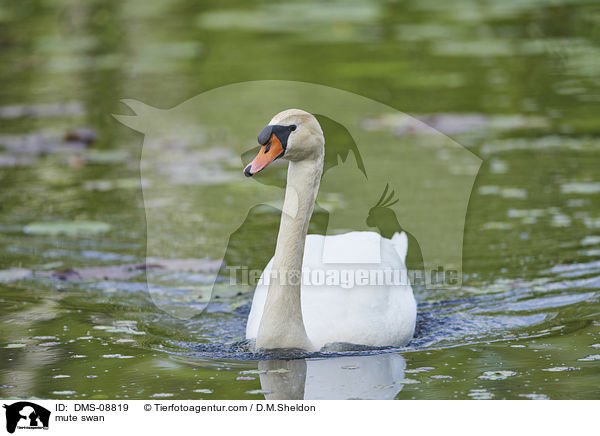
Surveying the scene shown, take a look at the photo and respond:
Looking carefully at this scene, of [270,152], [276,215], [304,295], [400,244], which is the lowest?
[304,295]

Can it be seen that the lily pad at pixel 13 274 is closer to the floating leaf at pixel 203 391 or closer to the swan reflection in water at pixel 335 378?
the swan reflection in water at pixel 335 378

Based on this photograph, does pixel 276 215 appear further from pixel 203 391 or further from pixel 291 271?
pixel 203 391

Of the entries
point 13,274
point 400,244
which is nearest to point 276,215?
point 400,244

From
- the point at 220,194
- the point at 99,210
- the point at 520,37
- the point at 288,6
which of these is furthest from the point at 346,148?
the point at 288,6

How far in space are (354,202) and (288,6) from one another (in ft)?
42.0

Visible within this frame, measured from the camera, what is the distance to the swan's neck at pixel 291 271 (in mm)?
5352

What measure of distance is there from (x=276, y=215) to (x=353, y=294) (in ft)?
9.44

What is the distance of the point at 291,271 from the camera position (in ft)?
17.7

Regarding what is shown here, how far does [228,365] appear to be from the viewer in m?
5.36

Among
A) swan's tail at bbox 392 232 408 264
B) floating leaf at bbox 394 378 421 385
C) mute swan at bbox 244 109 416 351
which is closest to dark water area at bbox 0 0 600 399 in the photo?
floating leaf at bbox 394 378 421 385

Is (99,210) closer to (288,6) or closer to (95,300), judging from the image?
(95,300)

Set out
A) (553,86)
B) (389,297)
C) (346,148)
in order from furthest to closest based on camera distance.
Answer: (553,86), (346,148), (389,297)
